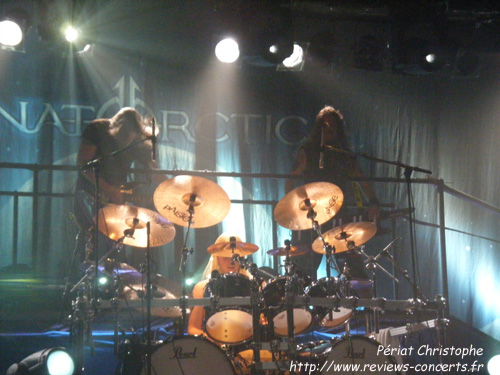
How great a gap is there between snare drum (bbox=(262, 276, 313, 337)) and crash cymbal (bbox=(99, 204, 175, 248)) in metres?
1.03

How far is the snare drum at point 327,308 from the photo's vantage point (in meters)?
5.17

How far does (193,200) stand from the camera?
5379 mm

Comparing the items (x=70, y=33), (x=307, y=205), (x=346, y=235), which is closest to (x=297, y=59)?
(x=70, y=33)

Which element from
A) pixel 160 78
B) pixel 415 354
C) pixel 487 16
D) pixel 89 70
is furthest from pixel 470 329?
pixel 89 70

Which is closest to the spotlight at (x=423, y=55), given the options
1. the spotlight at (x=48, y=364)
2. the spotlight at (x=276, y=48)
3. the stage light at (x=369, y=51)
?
the stage light at (x=369, y=51)

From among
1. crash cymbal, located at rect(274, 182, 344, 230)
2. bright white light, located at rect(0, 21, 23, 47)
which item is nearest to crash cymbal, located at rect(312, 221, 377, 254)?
crash cymbal, located at rect(274, 182, 344, 230)

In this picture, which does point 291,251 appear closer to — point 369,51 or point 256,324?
point 256,324

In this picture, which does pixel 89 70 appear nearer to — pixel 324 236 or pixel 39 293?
pixel 39 293

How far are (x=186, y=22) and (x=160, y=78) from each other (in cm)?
93

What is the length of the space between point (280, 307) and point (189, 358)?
0.96 metres

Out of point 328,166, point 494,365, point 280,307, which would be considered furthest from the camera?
point 328,166

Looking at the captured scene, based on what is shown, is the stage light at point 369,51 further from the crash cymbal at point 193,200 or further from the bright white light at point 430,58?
the crash cymbal at point 193,200

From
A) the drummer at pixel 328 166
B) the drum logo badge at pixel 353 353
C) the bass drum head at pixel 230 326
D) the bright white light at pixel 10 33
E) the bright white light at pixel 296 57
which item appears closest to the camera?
the drum logo badge at pixel 353 353

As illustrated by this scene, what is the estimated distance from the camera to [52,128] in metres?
7.93
